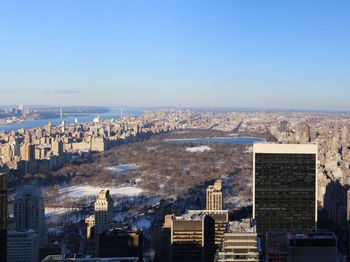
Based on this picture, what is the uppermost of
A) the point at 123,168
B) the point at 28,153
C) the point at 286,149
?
the point at 286,149

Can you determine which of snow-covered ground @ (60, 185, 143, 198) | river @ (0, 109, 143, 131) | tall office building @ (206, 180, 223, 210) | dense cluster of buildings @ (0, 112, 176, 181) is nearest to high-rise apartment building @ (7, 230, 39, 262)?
tall office building @ (206, 180, 223, 210)

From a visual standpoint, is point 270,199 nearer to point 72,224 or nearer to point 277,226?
point 277,226

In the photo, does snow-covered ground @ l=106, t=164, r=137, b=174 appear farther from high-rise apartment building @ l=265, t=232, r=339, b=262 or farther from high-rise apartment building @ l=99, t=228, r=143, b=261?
high-rise apartment building @ l=265, t=232, r=339, b=262

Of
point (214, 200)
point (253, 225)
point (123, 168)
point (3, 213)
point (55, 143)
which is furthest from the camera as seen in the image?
point (55, 143)

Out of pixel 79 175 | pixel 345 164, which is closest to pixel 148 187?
pixel 79 175

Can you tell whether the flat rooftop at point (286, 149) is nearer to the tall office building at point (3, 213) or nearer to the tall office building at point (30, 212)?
the tall office building at point (3, 213)

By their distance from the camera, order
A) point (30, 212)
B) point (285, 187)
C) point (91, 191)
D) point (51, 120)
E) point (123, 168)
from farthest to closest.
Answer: point (51, 120), point (123, 168), point (91, 191), point (30, 212), point (285, 187)

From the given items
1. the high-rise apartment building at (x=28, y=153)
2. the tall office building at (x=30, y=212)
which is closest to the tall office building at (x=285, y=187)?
the tall office building at (x=30, y=212)

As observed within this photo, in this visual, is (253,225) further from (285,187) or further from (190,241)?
(285,187)

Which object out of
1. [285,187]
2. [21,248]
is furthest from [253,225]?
[21,248]
